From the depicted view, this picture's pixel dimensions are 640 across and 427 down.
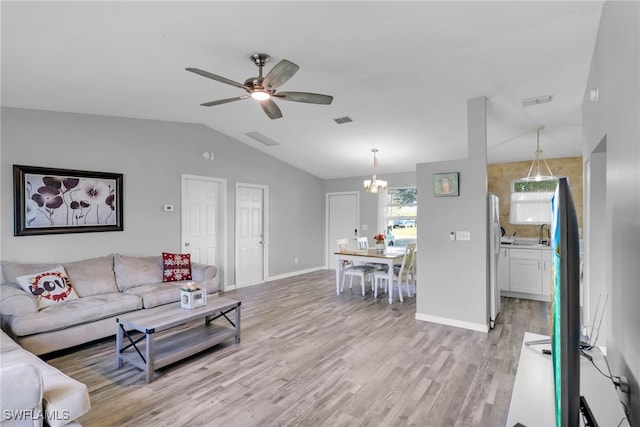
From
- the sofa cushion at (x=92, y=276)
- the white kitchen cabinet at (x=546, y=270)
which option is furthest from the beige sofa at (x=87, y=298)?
the white kitchen cabinet at (x=546, y=270)

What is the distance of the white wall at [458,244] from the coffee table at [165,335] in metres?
2.46

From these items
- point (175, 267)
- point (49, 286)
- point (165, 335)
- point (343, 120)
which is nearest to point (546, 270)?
point (343, 120)

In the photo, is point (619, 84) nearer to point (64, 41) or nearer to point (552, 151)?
point (64, 41)

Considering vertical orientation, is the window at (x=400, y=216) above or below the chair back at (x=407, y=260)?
above

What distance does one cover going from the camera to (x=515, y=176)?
6113mm

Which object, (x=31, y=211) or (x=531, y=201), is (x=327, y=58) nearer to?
(x=31, y=211)

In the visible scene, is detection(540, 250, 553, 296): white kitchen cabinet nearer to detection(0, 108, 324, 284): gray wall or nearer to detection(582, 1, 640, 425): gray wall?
detection(582, 1, 640, 425): gray wall

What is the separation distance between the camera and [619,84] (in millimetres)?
1679

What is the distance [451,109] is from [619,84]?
261cm

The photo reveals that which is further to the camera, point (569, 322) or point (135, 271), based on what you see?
point (135, 271)

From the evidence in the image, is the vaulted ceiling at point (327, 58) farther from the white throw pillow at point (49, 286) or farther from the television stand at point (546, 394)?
the television stand at point (546, 394)

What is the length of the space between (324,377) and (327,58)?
2.85 meters

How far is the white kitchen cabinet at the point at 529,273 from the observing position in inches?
196

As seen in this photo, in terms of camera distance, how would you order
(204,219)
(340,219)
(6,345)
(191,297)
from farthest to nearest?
(340,219) < (204,219) < (191,297) < (6,345)
